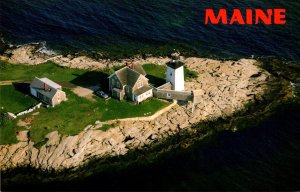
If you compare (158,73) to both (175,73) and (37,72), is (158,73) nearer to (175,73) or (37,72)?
(175,73)

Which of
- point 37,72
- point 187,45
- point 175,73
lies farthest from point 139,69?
point 187,45

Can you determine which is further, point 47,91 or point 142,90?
point 142,90

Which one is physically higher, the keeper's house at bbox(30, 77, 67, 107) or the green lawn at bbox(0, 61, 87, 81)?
the green lawn at bbox(0, 61, 87, 81)

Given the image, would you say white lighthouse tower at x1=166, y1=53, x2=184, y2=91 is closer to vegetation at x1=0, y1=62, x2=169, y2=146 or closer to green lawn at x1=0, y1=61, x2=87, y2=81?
vegetation at x1=0, y1=62, x2=169, y2=146

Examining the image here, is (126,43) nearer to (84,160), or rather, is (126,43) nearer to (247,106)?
(247,106)

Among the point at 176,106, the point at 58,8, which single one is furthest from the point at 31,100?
the point at 58,8

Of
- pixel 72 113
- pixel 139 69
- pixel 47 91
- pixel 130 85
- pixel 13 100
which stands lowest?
pixel 72 113

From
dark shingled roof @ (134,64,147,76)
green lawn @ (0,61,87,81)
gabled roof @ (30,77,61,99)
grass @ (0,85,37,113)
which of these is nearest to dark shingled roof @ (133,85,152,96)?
dark shingled roof @ (134,64,147,76)
